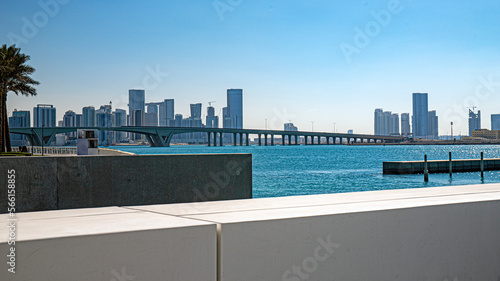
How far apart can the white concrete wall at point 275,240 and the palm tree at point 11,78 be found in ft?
107

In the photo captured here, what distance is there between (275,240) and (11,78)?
40.1 metres

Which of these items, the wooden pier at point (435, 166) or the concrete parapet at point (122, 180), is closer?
the concrete parapet at point (122, 180)

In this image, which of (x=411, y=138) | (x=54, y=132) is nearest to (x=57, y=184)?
(x=54, y=132)

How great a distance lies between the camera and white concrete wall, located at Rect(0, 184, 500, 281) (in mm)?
2660

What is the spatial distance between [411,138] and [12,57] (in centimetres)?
18001

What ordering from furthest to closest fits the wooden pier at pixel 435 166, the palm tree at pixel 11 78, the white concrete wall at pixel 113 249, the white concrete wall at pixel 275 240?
the wooden pier at pixel 435 166, the palm tree at pixel 11 78, the white concrete wall at pixel 275 240, the white concrete wall at pixel 113 249

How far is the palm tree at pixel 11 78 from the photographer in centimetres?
3412

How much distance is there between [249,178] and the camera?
12711 mm

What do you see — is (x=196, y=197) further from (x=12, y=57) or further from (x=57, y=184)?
(x=12, y=57)

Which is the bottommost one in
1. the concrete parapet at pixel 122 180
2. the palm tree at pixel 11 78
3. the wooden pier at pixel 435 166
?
the wooden pier at pixel 435 166

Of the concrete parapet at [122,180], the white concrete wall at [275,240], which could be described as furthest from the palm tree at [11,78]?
the white concrete wall at [275,240]

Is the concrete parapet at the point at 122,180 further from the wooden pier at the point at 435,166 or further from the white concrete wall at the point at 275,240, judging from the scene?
the wooden pier at the point at 435,166

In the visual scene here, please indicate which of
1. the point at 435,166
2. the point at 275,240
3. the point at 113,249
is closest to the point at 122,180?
the point at 275,240

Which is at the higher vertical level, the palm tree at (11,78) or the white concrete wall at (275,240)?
the palm tree at (11,78)
